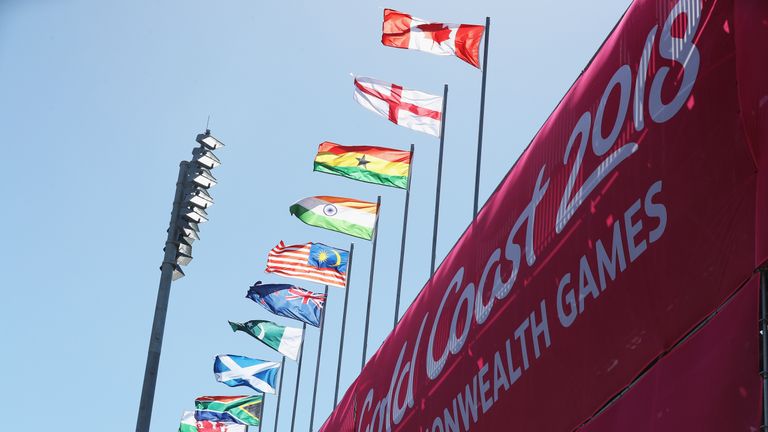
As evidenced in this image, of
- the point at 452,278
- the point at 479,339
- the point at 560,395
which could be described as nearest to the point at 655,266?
the point at 560,395

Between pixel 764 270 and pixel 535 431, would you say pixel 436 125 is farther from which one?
pixel 764 270

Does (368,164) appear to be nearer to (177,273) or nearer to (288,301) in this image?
(288,301)

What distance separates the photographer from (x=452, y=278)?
44.8 feet

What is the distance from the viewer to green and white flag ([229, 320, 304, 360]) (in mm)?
25438

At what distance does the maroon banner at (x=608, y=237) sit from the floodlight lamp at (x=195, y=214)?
352cm

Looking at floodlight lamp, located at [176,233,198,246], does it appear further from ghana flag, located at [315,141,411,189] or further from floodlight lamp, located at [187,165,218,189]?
ghana flag, located at [315,141,411,189]

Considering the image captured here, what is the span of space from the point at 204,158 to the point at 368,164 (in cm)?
573

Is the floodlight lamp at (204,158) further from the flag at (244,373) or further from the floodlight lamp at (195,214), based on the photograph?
the flag at (244,373)

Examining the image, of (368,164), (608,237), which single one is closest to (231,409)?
(368,164)

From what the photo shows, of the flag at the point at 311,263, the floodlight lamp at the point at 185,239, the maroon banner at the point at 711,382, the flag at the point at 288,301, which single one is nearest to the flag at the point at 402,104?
the flag at the point at 311,263

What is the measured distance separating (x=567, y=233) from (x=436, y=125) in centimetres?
918

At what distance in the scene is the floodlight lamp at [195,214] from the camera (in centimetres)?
1467

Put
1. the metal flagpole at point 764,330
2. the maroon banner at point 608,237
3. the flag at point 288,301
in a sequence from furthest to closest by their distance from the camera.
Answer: the flag at point 288,301 → the maroon banner at point 608,237 → the metal flagpole at point 764,330

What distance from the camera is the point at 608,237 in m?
9.42
